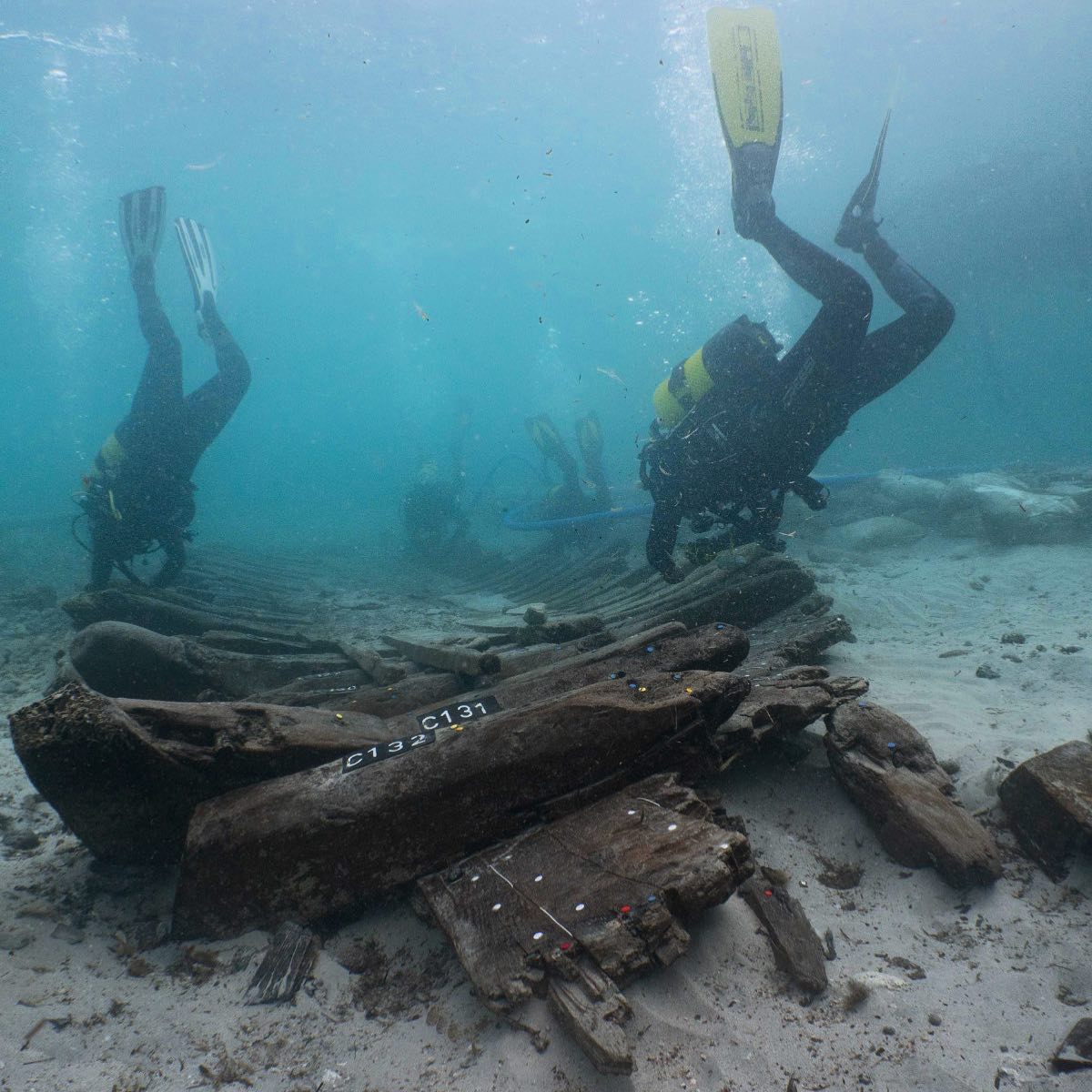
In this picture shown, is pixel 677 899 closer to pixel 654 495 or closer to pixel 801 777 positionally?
pixel 801 777

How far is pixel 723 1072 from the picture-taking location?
1595 mm

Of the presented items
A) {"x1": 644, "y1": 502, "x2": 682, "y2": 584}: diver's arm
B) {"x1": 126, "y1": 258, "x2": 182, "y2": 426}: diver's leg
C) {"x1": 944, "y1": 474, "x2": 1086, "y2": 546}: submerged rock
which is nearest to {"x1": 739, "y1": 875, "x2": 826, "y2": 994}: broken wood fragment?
{"x1": 644, "y1": 502, "x2": 682, "y2": 584}: diver's arm

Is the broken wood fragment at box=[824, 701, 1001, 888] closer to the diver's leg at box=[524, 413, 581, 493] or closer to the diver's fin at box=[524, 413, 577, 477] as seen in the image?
the diver's leg at box=[524, 413, 581, 493]

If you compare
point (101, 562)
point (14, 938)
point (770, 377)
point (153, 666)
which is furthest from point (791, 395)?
point (101, 562)

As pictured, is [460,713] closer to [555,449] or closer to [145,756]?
[145,756]

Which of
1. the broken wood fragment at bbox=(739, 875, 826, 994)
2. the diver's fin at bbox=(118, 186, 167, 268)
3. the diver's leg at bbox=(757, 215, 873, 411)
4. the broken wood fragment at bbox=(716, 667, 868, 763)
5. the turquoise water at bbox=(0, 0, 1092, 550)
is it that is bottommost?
the broken wood fragment at bbox=(739, 875, 826, 994)

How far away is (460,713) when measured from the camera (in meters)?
2.78

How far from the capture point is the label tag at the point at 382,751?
2396 millimetres

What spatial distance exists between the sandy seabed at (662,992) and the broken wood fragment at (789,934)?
49 millimetres

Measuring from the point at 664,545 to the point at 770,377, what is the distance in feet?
7.77

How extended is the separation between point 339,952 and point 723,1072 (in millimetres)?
1427

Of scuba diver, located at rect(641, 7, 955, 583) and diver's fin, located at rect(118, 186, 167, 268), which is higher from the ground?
diver's fin, located at rect(118, 186, 167, 268)

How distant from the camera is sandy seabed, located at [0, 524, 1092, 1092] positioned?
160cm

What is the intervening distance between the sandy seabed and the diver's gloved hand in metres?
6.85
